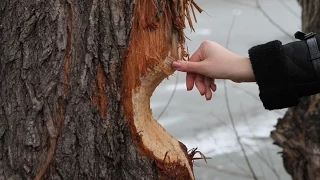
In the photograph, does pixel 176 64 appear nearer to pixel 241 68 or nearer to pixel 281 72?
pixel 241 68

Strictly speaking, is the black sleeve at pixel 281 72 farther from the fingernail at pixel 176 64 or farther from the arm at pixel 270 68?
the fingernail at pixel 176 64

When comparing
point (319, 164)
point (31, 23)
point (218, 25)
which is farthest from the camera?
point (218, 25)

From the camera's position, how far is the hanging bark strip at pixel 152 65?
1.77 meters

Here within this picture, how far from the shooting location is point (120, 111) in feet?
5.87

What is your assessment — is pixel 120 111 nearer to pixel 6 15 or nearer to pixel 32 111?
pixel 32 111

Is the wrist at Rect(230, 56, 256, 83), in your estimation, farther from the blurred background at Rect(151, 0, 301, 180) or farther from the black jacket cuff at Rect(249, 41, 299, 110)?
the blurred background at Rect(151, 0, 301, 180)

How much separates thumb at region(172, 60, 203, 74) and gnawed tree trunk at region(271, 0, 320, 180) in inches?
63.1

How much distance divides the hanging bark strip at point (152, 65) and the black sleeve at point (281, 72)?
0.86 ft

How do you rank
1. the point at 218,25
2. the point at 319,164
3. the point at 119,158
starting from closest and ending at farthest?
the point at 119,158 < the point at 319,164 < the point at 218,25

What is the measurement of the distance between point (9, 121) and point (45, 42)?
0.93ft

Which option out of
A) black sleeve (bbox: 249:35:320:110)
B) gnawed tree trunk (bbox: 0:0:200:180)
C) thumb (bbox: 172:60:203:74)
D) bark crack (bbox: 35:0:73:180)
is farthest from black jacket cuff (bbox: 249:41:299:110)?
bark crack (bbox: 35:0:73:180)

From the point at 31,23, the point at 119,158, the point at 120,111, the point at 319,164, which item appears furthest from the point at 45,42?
the point at 319,164

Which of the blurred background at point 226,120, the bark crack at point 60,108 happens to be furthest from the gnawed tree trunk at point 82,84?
the blurred background at point 226,120

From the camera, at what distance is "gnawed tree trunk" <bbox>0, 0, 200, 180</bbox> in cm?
171
